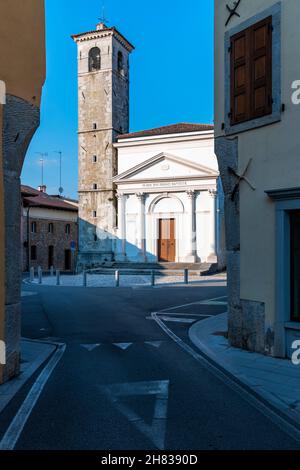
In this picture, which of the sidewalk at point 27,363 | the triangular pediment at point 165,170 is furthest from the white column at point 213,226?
the sidewalk at point 27,363

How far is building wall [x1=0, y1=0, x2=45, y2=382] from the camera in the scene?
718cm

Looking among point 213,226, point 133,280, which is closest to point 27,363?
point 133,280

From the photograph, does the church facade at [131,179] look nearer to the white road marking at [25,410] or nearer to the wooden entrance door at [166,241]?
the wooden entrance door at [166,241]

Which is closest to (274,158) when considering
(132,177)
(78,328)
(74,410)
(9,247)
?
(9,247)

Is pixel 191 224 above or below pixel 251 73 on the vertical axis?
below

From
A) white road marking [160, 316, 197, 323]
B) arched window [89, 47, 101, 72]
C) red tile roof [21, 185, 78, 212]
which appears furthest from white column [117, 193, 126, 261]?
white road marking [160, 316, 197, 323]

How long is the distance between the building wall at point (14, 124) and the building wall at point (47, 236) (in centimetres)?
4055

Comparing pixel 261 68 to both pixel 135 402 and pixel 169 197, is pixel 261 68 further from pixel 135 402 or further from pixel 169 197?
pixel 169 197

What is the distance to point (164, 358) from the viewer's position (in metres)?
8.65

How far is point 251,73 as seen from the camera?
29.6ft

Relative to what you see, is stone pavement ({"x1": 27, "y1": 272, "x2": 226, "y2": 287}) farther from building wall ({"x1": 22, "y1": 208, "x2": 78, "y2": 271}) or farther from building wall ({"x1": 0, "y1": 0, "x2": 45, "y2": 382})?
building wall ({"x1": 0, "y1": 0, "x2": 45, "y2": 382})

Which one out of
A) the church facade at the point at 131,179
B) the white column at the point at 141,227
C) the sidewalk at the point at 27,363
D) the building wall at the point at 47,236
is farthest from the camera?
the building wall at the point at 47,236

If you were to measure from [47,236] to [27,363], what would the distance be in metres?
44.1

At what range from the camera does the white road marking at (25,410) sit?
16.0 ft
